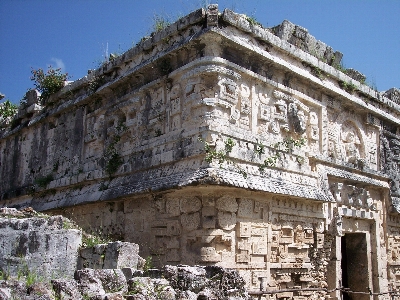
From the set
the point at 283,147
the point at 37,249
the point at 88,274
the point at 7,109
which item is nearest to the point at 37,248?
the point at 37,249

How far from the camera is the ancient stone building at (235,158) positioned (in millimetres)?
7859

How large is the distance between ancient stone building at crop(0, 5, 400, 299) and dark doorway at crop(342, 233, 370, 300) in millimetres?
34

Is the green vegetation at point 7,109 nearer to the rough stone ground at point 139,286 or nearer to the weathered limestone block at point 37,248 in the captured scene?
the weathered limestone block at point 37,248

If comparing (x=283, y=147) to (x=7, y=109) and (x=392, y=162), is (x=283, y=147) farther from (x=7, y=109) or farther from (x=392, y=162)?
(x=7, y=109)

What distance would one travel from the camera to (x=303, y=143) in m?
9.65

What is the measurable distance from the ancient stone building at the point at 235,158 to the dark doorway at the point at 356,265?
0.11ft

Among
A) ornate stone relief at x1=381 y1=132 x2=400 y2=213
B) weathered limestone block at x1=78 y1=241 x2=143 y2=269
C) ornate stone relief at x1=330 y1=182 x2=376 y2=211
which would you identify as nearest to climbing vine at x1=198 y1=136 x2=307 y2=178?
ornate stone relief at x1=330 y1=182 x2=376 y2=211

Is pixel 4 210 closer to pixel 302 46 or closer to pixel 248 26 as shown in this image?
pixel 248 26

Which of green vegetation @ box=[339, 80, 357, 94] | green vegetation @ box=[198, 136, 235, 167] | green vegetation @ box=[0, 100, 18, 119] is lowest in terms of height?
green vegetation @ box=[198, 136, 235, 167]

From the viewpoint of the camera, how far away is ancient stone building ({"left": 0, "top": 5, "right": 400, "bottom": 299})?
7.86m

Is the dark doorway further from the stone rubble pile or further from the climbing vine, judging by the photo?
the stone rubble pile

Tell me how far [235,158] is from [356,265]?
5334 millimetres

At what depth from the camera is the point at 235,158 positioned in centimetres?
796

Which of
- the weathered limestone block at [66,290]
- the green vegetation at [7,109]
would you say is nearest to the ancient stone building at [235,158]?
the green vegetation at [7,109]
